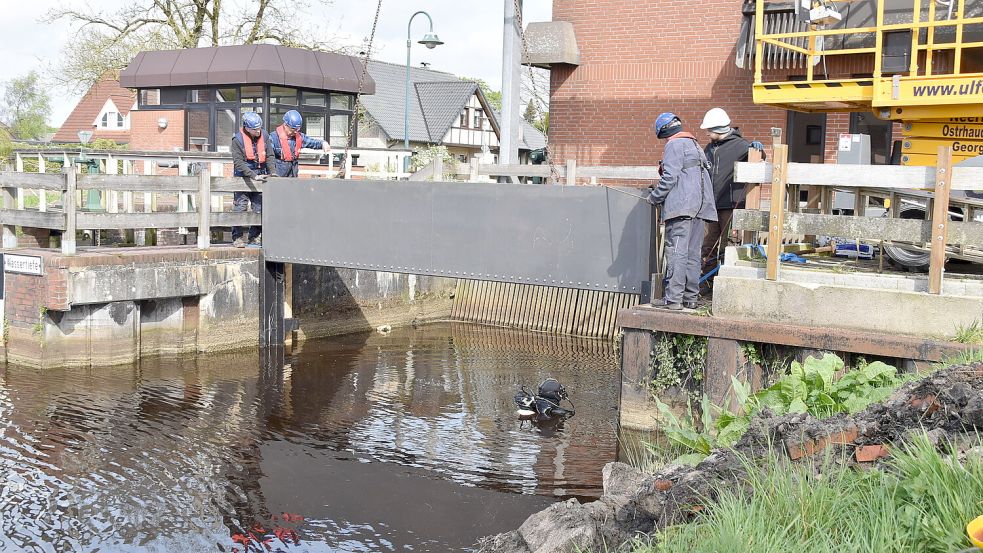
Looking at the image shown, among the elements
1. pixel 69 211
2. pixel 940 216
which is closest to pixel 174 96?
pixel 69 211

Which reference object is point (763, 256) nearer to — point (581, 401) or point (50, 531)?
point (581, 401)

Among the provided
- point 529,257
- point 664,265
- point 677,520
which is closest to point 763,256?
point 664,265

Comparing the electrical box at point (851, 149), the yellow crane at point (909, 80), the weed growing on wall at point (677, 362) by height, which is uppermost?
the yellow crane at point (909, 80)

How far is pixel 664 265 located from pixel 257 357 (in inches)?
227

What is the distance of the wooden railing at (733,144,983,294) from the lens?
788cm

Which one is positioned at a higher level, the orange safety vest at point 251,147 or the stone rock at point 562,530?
the orange safety vest at point 251,147

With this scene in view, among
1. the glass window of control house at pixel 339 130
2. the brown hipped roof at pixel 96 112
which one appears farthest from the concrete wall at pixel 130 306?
the brown hipped roof at pixel 96 112

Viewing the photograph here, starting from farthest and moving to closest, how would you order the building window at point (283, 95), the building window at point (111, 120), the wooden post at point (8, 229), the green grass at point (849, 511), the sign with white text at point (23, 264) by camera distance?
the building window at point (111, 120)
the building window at point (283, 95)
the wooden post at point (8, 229)
the sign with white text at point (23, 264)
the green grass at point (849, 511)

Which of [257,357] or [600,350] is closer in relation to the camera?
[257,357]

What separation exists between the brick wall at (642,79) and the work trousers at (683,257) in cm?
712

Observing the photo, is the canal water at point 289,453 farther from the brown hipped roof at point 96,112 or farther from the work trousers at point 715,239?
the brown hipped roof at point 96,112

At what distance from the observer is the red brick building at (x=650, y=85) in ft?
51.8

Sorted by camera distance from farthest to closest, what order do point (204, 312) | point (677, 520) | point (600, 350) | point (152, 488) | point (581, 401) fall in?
point (600, 350) → point (204, 312) → point (581, 401) → point (152, 488) → point (677, 520)

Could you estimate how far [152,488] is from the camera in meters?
7.87
